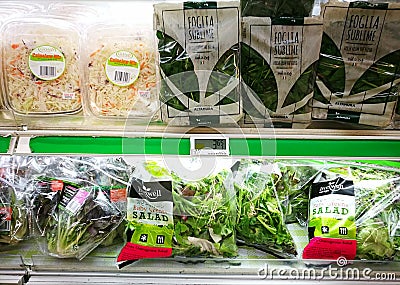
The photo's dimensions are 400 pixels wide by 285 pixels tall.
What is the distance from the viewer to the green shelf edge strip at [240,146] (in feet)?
4.06

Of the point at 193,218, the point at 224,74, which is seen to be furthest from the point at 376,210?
the point at 224,74

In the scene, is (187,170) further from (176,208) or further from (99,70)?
(99,70)

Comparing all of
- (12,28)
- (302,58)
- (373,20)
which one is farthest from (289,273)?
(12,28)

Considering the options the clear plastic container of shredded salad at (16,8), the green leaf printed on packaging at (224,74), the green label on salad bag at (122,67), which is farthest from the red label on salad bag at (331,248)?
the clear plastic container of shredded salad at (16,8)

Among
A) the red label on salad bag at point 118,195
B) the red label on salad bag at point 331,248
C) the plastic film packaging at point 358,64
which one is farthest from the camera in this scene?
the red label on salad bag at point 118,195

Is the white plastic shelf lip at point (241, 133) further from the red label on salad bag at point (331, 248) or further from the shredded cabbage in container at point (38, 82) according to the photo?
the red label on salad bag at point (331, 248)

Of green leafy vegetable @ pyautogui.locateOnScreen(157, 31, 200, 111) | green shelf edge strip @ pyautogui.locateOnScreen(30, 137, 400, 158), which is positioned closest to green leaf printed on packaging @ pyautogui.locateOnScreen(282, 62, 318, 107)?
green shelf edge strip @ pyautogui.locateOnScreen(30, 137, 400, 158)

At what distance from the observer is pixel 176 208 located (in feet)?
4.96

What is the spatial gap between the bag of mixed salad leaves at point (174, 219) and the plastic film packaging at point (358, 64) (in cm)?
49

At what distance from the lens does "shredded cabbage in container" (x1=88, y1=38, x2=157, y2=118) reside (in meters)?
1.27

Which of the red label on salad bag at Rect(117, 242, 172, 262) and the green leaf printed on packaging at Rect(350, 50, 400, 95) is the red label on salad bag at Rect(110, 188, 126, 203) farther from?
the green leaf printed on packaging at Rect(350, 50, 400, 95)

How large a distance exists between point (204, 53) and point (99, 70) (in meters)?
0.31

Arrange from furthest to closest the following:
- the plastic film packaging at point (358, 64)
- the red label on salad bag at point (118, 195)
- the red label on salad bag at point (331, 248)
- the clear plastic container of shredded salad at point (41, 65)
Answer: the red label on salad bag at point (118, 195) → the red label on salad bag at point (331, 248) → the clear plastic container of shredded salad at point (41, 65) → the plastic film packaging at point (358, 64)

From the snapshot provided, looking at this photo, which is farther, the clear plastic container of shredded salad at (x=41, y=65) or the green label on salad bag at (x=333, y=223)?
the green label on salad bag at (x=333, y=223)
